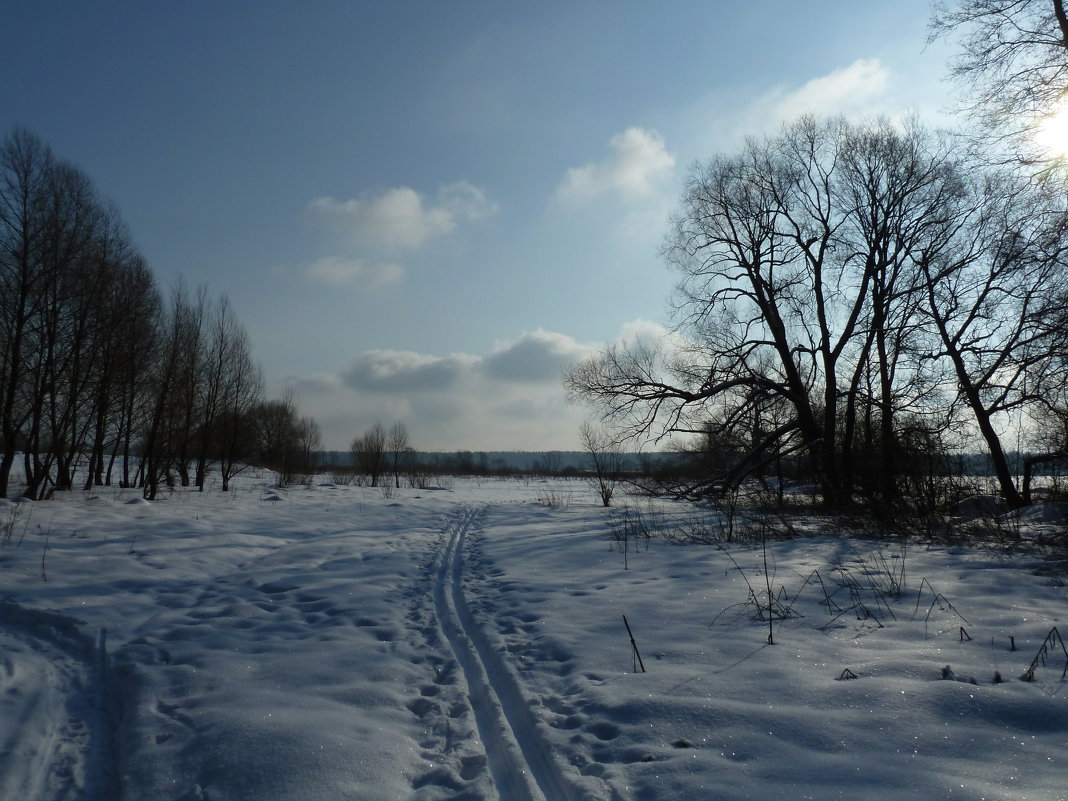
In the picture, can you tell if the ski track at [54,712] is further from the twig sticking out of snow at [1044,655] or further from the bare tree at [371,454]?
the bare tree at [371,454]

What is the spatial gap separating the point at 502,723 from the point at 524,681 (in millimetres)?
675

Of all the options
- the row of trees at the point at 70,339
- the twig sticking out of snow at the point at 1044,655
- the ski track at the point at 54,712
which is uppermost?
the row of trees at the point at 70,339

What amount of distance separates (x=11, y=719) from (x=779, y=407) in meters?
18.2

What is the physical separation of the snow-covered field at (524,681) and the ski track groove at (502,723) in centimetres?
2

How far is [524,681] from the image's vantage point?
13.7 ft

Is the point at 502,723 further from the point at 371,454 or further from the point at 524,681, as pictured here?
the point at 371,454

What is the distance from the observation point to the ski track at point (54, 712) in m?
2.96

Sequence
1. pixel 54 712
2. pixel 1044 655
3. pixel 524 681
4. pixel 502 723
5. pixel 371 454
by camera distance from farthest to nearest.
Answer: pixel 371 454 → pixel 524 681 → pixel 1044 655 → pixel 54 712 → pixel 502 723

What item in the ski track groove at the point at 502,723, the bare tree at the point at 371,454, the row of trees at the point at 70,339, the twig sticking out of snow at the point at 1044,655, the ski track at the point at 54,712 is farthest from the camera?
the bare tree at the point at 371,454

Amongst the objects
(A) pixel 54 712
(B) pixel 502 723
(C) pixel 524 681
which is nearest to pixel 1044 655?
(C) pixel 524 681

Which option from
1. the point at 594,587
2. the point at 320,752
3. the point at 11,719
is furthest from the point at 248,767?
the point at 594,587

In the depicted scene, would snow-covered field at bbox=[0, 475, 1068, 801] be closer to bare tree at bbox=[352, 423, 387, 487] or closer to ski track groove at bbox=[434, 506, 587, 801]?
ski track groove at bbox=[434, 506, 587, 801]

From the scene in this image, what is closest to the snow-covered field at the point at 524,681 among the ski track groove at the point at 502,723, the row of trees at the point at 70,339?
the ski track groove at the point at 502,723

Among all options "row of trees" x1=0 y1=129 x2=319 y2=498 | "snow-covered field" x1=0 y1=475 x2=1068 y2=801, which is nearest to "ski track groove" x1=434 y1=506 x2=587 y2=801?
"snow-covered field" x1=0 y1=475 x2=1068 y2=801
